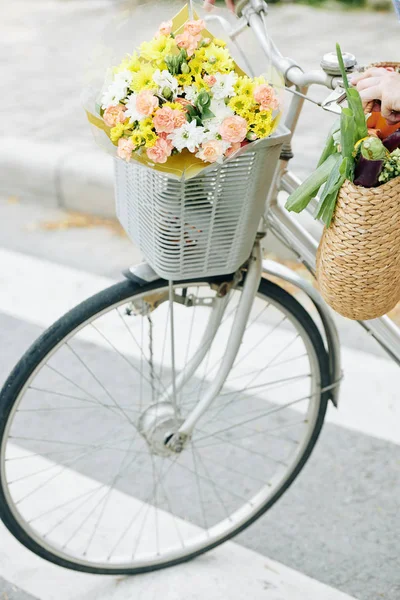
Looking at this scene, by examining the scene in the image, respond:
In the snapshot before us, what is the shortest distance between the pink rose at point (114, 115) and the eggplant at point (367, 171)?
44cm

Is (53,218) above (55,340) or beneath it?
beneath

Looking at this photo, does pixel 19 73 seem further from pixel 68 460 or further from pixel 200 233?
pixel 200 233

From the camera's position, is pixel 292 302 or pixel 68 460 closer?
pixel 292 302

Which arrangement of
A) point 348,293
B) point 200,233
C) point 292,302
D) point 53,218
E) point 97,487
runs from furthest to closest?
point 53,218
point 97,487
point 292,302
point 200,233
point 348,293

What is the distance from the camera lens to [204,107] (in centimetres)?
142

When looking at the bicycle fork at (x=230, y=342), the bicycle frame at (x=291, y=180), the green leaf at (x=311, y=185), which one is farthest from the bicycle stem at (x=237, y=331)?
the green leaf at (x=311, y=185)

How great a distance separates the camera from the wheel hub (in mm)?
2084

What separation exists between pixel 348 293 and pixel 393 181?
0.79 feet

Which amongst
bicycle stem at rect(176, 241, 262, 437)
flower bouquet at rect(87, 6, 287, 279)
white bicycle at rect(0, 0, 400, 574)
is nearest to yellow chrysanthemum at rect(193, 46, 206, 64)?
flower bouquet at rect(87, 6, 287, 279)

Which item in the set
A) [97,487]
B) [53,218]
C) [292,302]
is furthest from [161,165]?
[53,218]

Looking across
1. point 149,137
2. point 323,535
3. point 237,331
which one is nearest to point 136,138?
point 149,137

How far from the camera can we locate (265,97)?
1429 mm

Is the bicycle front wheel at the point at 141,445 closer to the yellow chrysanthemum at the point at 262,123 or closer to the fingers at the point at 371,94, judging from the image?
the yellow chrysanthemum at the point at 262,123

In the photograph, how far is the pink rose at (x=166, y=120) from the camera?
4.51 ft
